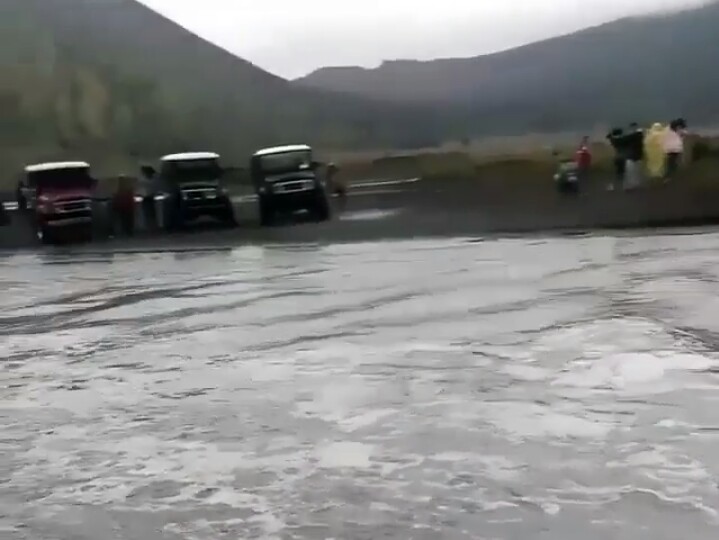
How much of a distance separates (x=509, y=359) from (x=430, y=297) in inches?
39.6

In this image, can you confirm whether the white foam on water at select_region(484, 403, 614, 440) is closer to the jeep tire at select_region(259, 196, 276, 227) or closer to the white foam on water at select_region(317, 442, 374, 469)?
the white foam on water at select_region(317, 442, 374, 469)

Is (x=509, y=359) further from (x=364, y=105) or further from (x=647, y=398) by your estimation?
(x=364, y=105)

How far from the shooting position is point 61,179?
5.83m

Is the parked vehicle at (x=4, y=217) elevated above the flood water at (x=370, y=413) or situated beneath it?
elevated above

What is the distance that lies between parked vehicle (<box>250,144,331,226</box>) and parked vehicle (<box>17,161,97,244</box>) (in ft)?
3.75

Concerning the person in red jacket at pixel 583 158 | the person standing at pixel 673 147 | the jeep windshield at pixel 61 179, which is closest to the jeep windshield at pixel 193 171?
the jeep windshield at pixel 61 179

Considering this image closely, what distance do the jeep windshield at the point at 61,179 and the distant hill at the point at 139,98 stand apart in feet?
0.36

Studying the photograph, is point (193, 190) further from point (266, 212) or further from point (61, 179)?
point (61, 179)

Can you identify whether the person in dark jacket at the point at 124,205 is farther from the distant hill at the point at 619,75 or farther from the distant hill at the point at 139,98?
the distant hill at the point at 619,75

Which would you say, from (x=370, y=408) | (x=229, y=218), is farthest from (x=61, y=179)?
(x=370, y=408)

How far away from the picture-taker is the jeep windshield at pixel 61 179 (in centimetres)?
580

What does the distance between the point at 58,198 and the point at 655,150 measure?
3676 mm

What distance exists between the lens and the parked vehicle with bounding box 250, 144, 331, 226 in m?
5.55

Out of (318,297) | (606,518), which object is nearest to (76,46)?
(318,297)
